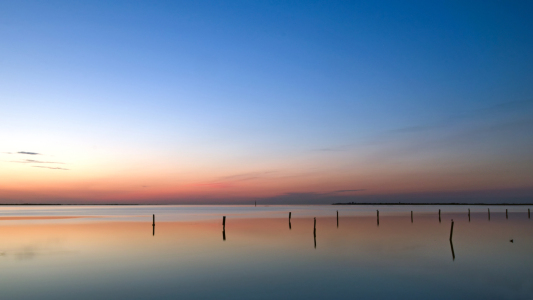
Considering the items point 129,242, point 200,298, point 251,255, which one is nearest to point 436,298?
point 200,298

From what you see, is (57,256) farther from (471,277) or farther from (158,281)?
(471,277)

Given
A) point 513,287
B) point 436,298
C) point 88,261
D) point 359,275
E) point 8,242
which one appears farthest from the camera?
point 8,242

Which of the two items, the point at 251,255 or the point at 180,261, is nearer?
the point at 180,261

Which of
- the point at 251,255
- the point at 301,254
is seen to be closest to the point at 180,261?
the point at 251,255

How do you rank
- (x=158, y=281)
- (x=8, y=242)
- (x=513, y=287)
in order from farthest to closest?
(x=8, y=242) < (x=158, y=281) < (x=513, y=287)

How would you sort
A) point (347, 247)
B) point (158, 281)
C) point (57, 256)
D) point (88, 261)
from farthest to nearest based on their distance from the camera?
point (347, 247) → point (57, 256) → point (88, 261) → point (158, 281)

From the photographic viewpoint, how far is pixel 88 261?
25359mm

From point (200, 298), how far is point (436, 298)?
986cm

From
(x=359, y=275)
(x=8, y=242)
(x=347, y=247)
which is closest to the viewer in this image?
(x=359, y=275)

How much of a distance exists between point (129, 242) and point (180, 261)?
12893mm

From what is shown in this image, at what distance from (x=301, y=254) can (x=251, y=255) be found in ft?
11.8

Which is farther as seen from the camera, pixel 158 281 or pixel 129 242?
pixel 129 242

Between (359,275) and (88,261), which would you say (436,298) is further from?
(88,261)

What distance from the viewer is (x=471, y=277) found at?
20359 mm
